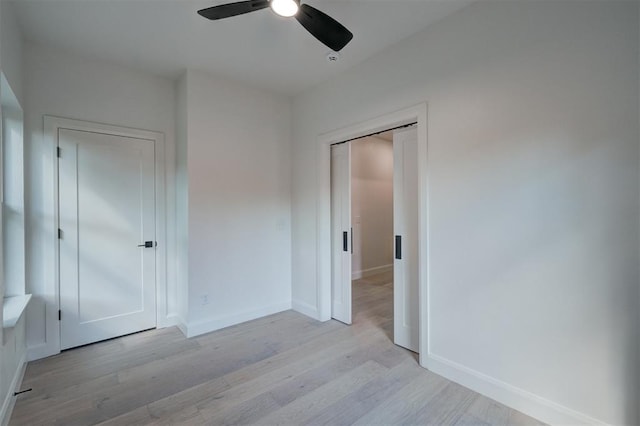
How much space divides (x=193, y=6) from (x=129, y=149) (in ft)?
5.52

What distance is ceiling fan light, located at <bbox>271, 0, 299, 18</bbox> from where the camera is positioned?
163 cm

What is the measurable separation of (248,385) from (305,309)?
1515 mm

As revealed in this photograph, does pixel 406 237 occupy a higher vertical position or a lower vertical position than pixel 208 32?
lower

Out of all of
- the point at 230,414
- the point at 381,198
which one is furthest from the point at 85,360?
the point at 381,198

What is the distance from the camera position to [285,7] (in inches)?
65.7

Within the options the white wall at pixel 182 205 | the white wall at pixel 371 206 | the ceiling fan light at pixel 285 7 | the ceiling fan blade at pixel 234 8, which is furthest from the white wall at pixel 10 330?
the white wall at pixel 371 206

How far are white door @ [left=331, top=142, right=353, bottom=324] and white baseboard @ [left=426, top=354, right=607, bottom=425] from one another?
4.14ft

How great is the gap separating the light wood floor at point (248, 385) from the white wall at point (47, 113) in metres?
0.50

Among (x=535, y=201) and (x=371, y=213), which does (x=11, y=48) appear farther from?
(x=371, y=213)

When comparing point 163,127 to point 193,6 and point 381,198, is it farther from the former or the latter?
point 381,198

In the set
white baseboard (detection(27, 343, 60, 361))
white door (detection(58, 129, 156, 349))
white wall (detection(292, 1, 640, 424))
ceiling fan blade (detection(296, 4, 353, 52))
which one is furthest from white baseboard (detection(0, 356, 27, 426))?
ceiling fan blade (detection(296, 4, 353, 52))

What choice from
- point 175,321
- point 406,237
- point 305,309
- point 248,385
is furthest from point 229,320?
point 406,237

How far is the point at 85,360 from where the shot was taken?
8.53 feet

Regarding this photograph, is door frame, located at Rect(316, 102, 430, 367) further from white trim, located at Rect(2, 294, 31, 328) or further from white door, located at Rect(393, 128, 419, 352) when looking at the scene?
white trim, located at Rect(2, 294, 31, 328)
